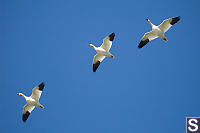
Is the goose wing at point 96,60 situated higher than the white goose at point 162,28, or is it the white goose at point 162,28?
the white goose at point 162,28

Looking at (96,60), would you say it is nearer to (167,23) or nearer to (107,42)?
(107,42)

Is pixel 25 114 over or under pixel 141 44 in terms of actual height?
under

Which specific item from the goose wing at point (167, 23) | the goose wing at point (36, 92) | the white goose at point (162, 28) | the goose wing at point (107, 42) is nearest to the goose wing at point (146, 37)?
the white goose at point (162, 28)

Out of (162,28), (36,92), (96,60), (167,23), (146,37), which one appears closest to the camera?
(167,23)

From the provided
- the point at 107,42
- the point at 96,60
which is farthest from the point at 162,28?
the point at 96,60

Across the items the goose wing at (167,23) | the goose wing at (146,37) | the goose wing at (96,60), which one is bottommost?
the goose wing at (96,60)

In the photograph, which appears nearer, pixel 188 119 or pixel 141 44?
pixel 188 119

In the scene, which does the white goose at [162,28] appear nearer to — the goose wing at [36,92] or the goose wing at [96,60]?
the goose wing at [96,60]

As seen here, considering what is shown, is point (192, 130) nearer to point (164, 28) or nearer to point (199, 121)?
point (199, 121)

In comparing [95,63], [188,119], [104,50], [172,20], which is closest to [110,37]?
[104,50]

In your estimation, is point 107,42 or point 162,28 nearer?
point 162,28

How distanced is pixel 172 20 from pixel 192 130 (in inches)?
357

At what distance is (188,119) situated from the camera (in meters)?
15.7

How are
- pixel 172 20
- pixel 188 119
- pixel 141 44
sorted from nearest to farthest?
pixel 188 119
pixel 172 20
pixel 141 44
